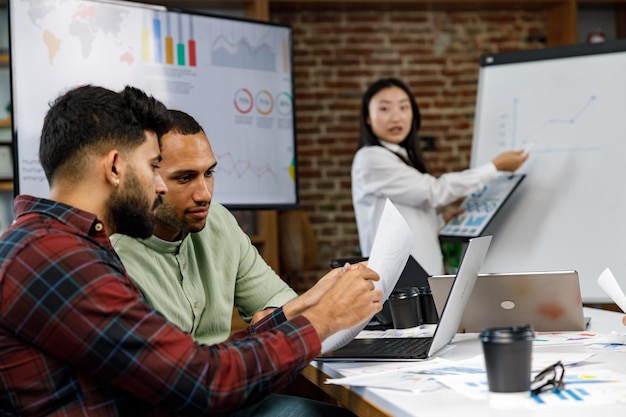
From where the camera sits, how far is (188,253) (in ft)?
5.80

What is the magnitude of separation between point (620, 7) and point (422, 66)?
1321mm

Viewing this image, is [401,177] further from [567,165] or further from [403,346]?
[403,346]

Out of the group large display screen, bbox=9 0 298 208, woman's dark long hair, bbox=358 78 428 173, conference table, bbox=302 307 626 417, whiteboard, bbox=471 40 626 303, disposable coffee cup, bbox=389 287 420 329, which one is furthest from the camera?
woman's dark long hair, bbox=358 78 428 173

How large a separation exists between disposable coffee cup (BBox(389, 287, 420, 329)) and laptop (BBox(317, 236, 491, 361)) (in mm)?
170

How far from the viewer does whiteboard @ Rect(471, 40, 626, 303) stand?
2.94m

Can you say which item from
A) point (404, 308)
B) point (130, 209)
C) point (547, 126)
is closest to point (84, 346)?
point (130, 209)

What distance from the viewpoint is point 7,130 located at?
4.47 metres

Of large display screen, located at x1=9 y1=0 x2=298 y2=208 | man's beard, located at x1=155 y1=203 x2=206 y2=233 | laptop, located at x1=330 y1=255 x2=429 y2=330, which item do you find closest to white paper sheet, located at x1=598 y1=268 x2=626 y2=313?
laptop, located at x1=330 y1=255 x2=429 y2=330

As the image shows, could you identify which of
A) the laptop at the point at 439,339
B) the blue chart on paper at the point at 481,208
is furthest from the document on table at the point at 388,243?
the blue chart on paper at the point at 481,208

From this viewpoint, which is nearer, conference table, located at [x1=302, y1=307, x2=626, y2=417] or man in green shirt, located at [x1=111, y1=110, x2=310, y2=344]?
conference table, located at [x1=302, y1=307, x2=626, y2=417]

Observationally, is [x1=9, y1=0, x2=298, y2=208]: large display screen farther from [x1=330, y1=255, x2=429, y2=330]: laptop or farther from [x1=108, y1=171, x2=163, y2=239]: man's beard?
[x1=108, y1=171, x2=163, y2=239]: man's beard

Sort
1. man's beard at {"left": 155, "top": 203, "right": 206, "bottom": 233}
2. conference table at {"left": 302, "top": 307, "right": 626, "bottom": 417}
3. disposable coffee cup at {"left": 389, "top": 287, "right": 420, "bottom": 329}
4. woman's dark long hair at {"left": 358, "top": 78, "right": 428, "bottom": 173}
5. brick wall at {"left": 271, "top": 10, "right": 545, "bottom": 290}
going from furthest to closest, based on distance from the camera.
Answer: brick wall at {"left": 271, "top": 10, "right": 545, "bottom": 290}
woman's dark long hair at {"left": 358, "top": 78, "right": 428, "bottom": 173}
disposable coffee cup at {"left": 389, "top": 287, "right": 420, "bottom": 329}
man's beard at {"left": 155, "top": 203, "right": 206, "bottom": 233}
conference table at {"left": 302, "top": 307, "right": 626, "bottom": 417}

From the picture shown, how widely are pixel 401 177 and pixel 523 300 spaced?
66.3 inches

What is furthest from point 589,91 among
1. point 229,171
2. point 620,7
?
point 620,7
